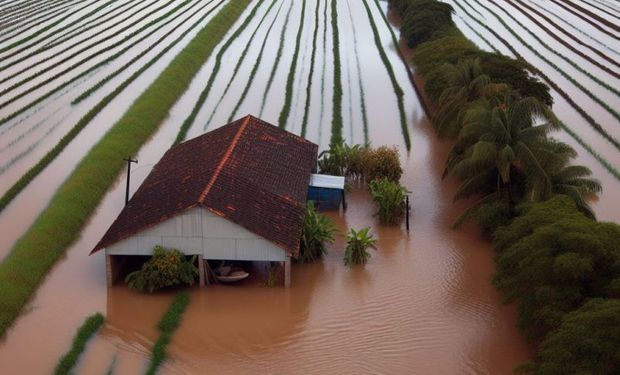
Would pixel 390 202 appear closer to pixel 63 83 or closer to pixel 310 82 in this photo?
pixel 310 82

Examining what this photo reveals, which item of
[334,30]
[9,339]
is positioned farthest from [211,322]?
[334,30]

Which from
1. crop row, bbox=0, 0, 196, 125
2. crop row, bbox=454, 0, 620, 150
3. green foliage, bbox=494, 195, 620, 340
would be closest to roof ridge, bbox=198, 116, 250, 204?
green foliage, bbox=494, 195, 620, 340

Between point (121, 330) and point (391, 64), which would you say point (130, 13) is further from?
point (121, 330)

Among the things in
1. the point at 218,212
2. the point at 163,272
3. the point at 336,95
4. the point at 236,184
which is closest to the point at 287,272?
the point at 218,212

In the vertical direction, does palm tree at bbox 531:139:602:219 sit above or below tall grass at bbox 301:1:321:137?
below

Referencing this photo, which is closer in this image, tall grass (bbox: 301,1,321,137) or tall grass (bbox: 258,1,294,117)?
tall grass (bbox: 301,1,321,137)

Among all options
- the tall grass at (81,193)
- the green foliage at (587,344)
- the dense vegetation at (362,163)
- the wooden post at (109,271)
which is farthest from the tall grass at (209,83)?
the green foliage at (587,344)

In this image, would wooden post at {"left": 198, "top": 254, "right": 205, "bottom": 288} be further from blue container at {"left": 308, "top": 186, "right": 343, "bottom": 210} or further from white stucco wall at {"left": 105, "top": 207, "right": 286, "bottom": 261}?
blue container at {"left": 308, "top": 186, "right": 343, "bottom": 210}
